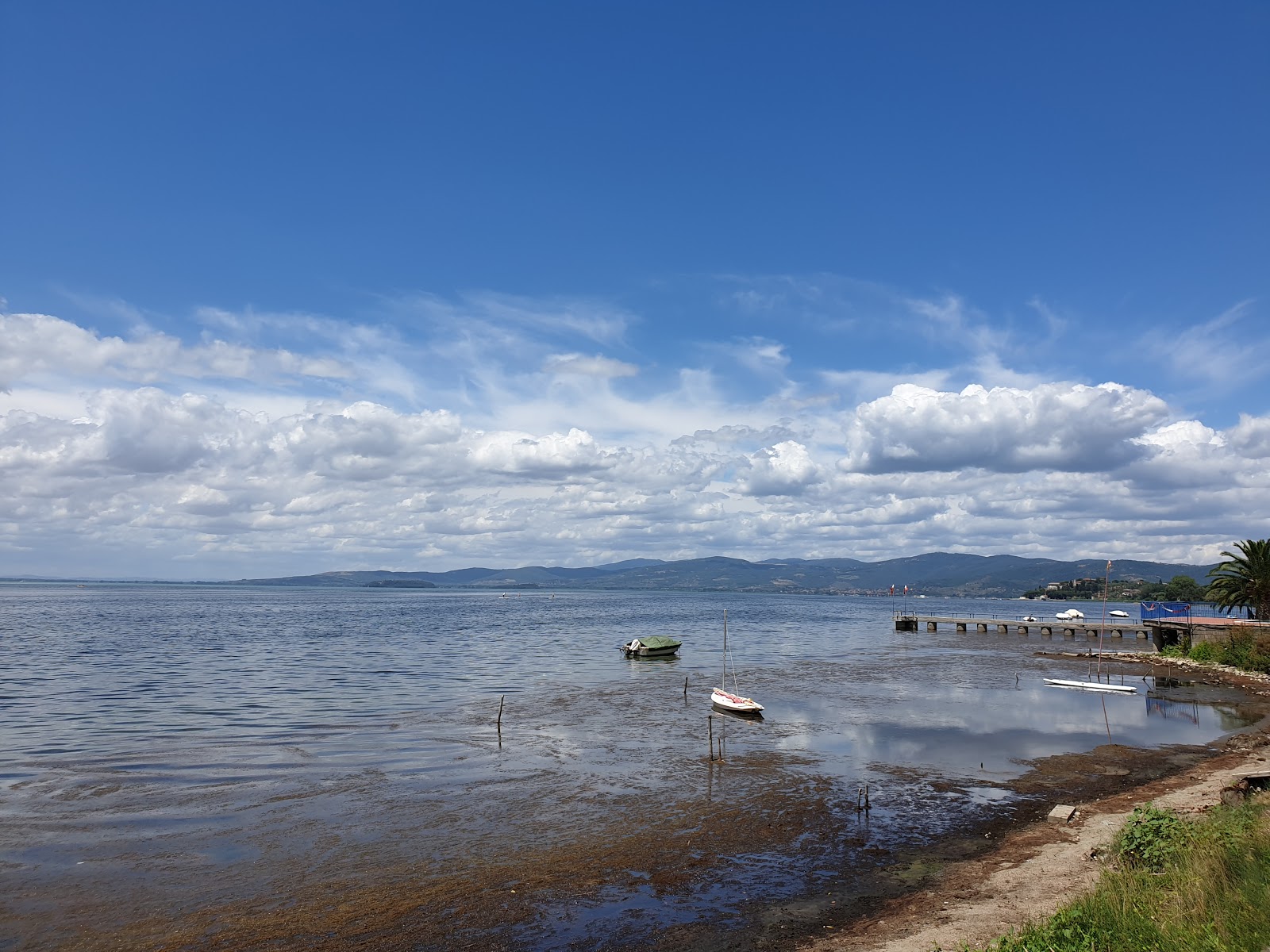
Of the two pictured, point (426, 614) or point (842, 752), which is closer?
point (842, 752)

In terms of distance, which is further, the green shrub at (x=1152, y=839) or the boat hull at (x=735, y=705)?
the boat hull at (x=735, y=705)

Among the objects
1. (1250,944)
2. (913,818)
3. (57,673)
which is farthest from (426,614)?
(1250,944)

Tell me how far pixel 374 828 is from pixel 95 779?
38.3 feet

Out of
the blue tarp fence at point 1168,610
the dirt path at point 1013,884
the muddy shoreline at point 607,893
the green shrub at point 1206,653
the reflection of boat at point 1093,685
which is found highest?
the blue tarp fence at point 1168,610

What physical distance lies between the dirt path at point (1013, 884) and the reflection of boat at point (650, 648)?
161ft

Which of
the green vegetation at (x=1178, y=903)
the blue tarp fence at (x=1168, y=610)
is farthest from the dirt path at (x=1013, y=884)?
the blue tarp fence at (x=1168, y=610)

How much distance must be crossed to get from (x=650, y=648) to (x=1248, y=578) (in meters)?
50.1

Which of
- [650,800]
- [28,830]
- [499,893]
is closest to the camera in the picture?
[499,893]

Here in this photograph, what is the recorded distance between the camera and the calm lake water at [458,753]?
18703 mm

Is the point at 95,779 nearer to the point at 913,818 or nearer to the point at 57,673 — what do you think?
the point at 913,818

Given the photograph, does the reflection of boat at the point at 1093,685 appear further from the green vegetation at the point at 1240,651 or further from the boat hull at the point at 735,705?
the boat hull at the point at 735,705

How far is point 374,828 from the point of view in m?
21.6

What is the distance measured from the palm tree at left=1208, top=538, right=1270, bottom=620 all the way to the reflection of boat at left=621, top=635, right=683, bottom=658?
4436 cm

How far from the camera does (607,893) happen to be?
17.2 meters
